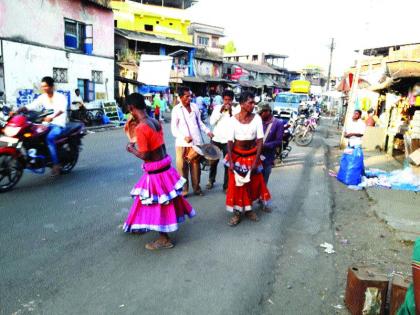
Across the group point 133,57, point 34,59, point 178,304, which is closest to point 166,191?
point 178,304

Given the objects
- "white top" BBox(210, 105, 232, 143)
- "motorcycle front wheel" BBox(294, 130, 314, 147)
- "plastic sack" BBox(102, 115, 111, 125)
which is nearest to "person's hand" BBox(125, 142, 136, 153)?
"white top" BBox(210, 105, 232, 143)

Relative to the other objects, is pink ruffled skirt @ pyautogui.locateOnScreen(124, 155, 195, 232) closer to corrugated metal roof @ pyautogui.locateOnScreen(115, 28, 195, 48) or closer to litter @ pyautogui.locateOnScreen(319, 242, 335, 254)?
litter @ pyautogui.locateOnScreen(319, 242, 335, 254)

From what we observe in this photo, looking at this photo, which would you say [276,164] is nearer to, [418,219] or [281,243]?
[418,219]

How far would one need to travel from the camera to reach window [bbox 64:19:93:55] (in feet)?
60.6

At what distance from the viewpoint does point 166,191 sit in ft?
12.6

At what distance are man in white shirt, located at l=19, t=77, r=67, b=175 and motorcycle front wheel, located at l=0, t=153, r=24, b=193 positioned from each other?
69 centimetres

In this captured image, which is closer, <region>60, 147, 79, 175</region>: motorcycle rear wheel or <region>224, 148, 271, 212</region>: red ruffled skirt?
<region>224, 148, 271, 212</region>: red ruffled skirt

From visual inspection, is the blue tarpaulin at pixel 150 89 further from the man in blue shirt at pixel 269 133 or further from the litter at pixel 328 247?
the litter at pixel 328 247

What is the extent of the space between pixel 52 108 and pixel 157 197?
3937 millimetres

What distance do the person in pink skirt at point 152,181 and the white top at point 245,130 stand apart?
117cm

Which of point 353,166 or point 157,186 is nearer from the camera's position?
point 157,186

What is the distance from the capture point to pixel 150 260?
12.4ft

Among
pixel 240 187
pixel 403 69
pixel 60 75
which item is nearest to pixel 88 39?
pixel 60 75

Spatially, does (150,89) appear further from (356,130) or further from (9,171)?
(9,171)
